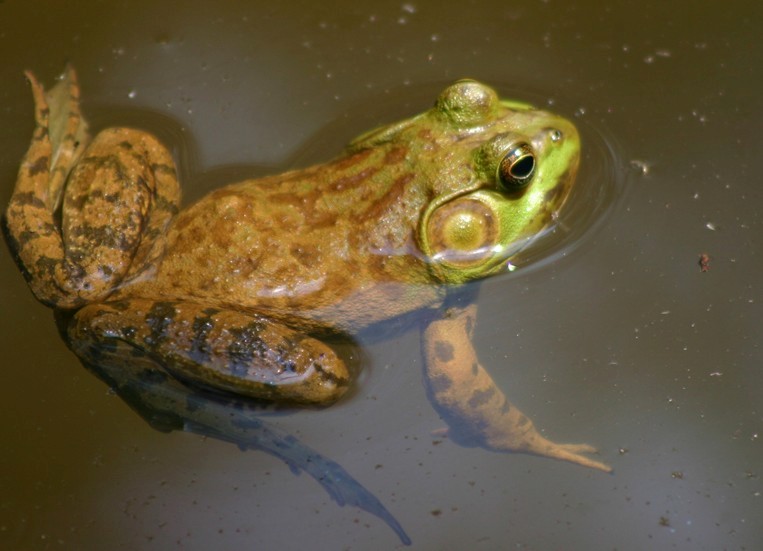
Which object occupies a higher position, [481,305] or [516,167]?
[516,167]

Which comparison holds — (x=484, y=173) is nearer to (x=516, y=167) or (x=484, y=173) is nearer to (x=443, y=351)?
(x=516, y=167)

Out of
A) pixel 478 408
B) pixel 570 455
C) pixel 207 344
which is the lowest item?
pixel 570 455

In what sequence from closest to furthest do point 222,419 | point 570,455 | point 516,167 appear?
point 516,167
point 222,419
point 570,455


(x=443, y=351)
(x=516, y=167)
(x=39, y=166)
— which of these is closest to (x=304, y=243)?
(x=443, y=351)

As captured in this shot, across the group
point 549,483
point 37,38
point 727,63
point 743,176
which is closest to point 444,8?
point 727,63

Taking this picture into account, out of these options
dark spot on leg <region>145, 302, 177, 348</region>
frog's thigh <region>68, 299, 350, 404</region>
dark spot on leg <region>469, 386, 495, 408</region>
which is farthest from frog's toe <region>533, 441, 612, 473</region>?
dark spot on leg <region>145, 302, 177, 348</region>

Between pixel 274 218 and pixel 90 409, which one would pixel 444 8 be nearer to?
pixel 274 218

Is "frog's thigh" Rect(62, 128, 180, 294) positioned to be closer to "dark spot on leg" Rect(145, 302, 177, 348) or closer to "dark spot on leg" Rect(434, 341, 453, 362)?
"dark spot on leg" Rect(145, 302, 177, 348)
